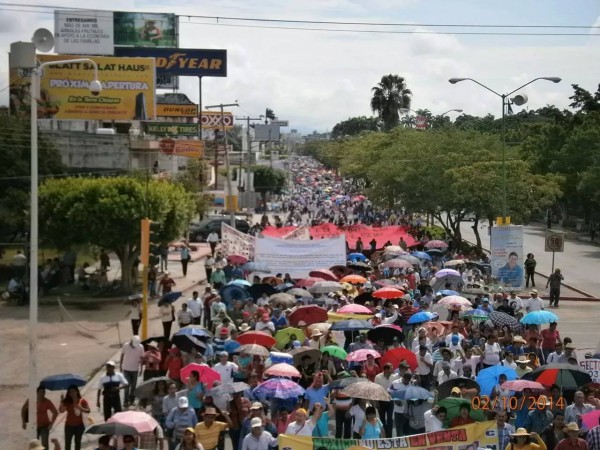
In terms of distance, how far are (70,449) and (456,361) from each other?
6209mm

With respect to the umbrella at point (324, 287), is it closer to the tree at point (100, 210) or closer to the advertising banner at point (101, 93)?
the tree at point (100, 210)

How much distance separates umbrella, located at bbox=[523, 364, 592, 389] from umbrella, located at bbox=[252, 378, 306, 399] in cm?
336

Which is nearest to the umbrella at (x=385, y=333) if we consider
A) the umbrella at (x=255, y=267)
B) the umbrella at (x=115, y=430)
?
the umbrella at (x=115, y=430)

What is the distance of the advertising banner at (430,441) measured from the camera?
11859 mm

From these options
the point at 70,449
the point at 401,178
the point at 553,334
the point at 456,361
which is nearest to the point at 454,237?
the point at 401,178

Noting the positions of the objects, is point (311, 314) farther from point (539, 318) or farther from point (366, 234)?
point (366, 234)

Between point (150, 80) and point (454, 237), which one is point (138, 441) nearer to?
point (454, 237)

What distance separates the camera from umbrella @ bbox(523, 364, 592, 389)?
14102 mm

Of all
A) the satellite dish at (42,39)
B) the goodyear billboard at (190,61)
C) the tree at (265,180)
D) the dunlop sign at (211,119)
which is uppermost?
the goodyear billboard at (190,61)

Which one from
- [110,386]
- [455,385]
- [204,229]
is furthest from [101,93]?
[455,385]

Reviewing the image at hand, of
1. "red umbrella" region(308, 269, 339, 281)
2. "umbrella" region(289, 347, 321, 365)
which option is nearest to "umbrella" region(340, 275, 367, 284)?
"red umbrella" region(308, 269, 339, 281)

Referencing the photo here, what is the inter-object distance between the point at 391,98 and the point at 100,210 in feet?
315

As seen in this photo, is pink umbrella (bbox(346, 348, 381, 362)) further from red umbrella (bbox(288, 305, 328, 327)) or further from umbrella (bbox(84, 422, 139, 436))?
umbrella (bbox(84, 422, 139, 436))

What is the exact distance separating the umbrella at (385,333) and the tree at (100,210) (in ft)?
48.7
